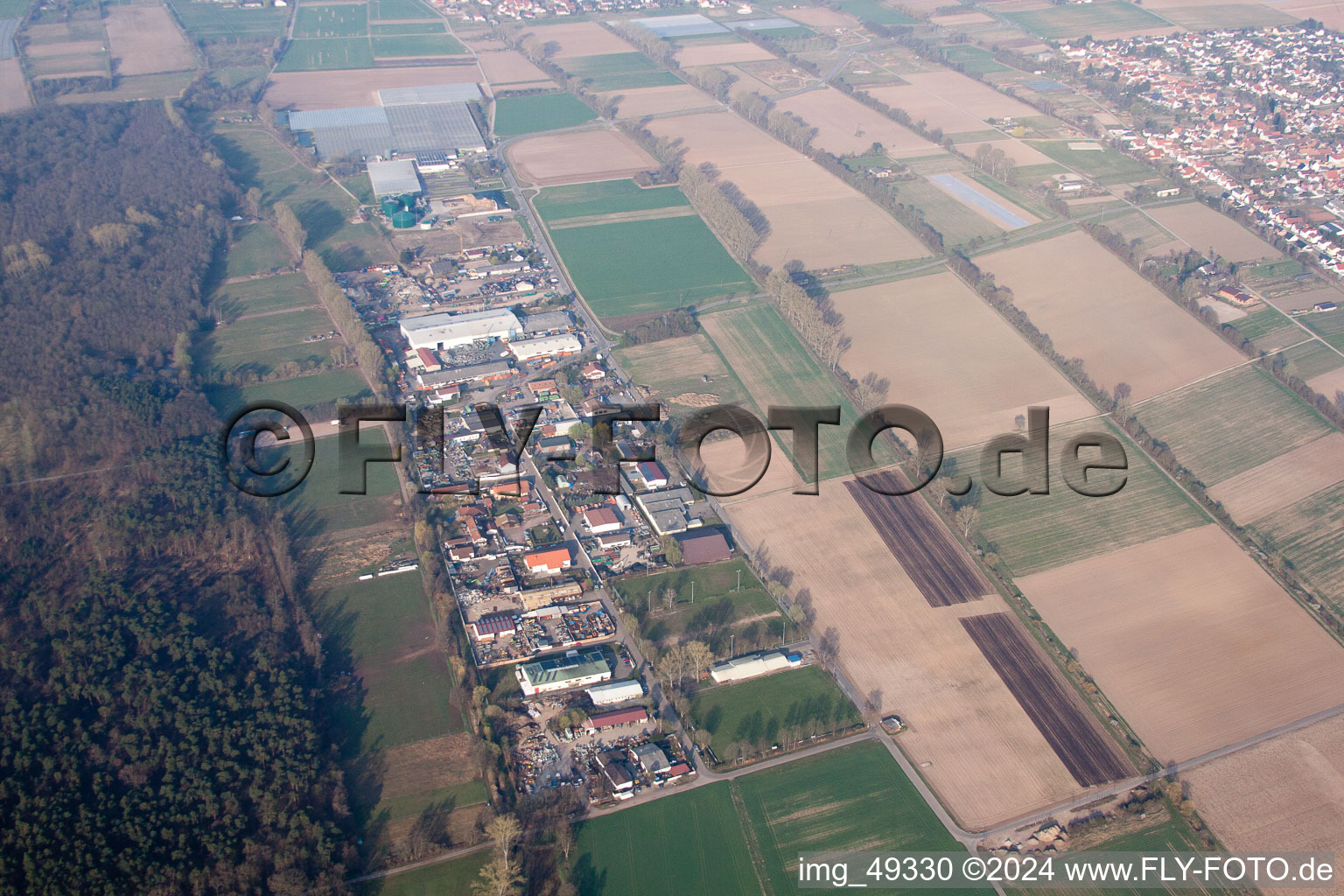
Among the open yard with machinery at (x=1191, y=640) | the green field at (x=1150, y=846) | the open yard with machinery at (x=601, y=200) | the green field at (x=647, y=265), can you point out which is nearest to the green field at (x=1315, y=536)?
the open yard with machinery at (x=1191, y=640)

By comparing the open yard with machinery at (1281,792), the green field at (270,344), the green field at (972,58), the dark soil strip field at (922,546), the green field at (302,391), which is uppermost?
the green field at (972,58)

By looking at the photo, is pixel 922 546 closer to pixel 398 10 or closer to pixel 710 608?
pixel 710 608

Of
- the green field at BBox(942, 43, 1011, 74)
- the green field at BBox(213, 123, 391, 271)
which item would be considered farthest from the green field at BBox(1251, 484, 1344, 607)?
the green field at BBox(942, 43, 1011, 74)

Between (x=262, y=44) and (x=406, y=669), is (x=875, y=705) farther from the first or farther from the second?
(x=262, y=44)

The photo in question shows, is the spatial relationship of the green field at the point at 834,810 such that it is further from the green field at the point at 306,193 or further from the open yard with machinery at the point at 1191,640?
the green field at the point at 306,193

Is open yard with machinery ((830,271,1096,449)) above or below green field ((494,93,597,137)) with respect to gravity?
above

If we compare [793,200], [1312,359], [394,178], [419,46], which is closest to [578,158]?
[394,178]

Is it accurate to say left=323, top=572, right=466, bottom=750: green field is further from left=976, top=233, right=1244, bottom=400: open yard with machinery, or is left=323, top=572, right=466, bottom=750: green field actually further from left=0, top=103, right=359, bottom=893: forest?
left=976, top=233, right=1244, bottom=400: open yard with machinery
